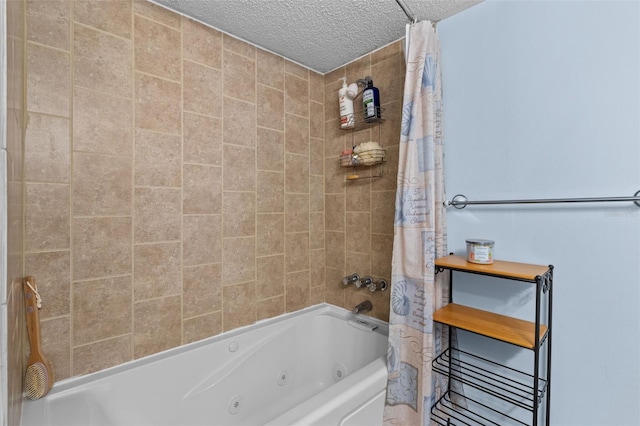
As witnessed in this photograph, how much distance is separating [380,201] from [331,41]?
99cm

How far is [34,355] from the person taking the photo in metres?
1.06

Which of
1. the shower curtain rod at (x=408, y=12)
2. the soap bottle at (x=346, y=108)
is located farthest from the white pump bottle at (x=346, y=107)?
the shower curtain rod at (x=408, y=12)

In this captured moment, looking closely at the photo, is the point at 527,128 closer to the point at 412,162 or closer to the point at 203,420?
the point at 412,162

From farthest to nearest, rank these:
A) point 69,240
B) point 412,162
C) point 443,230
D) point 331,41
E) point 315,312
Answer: point 315,312
point 331,41
point 443,230
point 412,162
point 69,240

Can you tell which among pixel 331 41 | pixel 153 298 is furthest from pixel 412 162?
pixel 153 298

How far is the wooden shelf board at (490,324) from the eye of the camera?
104 centimetres

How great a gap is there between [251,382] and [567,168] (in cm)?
183

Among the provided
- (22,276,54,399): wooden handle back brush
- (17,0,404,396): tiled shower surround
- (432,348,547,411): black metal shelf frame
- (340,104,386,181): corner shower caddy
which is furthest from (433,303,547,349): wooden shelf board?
(22,276,54,399): wooden handle back brush

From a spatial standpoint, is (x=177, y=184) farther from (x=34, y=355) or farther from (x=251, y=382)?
(x=251, y=382)

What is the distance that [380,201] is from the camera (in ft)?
5.73

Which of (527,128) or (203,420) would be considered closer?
(527,128)

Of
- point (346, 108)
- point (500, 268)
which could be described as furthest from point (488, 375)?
point (346, 108)

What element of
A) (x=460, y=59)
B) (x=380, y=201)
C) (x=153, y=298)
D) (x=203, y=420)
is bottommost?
(x=203, y=420)

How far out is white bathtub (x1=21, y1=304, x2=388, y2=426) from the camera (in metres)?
1.11
